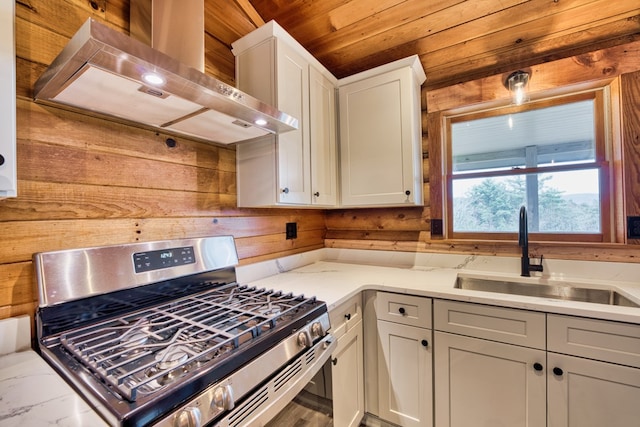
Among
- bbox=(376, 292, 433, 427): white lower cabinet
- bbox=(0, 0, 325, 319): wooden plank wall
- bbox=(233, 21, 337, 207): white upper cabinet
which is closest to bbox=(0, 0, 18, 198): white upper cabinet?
bbox=(0, 0, 325, 319): wooden plank wall

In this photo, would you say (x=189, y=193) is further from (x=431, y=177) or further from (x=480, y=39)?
(x=480, y=39)

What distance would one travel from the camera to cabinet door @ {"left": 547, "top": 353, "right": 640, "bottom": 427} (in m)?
1.10

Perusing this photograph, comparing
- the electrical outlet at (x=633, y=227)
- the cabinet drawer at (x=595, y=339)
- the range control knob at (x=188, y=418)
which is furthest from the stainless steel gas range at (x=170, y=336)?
the electrical outlet at (x=633, y=227)

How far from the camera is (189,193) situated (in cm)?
142

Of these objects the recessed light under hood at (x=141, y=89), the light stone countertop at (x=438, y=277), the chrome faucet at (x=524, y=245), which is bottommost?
Answer: the light stone countertop at (x=438, y=277)

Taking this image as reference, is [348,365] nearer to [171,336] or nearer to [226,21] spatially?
[171,336]

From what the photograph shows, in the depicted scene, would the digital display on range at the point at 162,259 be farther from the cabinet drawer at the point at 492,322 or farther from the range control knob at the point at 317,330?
the cabinet drawer at the point at 492,322

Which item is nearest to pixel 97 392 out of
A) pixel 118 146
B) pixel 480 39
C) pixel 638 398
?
pixel 118 146

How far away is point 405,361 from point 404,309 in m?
0.28

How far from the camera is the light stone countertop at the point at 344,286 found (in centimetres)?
62

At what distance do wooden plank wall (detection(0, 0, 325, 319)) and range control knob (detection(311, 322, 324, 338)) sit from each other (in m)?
0.76

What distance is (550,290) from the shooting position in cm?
165

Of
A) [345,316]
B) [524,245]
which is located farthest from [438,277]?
[345,316]

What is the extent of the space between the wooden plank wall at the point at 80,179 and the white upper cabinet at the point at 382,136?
923 millimetres
